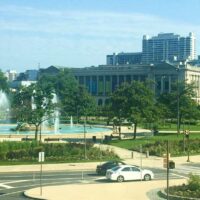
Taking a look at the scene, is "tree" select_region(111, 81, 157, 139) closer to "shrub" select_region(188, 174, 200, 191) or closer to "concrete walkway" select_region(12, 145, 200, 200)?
"concrete walkway" select_region(12, 145, 200, 200)

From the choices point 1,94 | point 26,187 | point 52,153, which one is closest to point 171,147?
point 52,153

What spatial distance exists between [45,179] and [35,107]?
3391 cm

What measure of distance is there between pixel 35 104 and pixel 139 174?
119 ft

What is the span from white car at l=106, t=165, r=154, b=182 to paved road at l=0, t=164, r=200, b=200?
2.79ft

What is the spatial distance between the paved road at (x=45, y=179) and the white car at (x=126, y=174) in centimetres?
85

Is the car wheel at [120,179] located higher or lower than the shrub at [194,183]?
lower

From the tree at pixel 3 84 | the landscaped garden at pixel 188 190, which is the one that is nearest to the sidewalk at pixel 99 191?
the landscaped garden at pixel 188 190

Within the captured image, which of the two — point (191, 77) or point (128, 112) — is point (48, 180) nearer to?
point (128, 112)

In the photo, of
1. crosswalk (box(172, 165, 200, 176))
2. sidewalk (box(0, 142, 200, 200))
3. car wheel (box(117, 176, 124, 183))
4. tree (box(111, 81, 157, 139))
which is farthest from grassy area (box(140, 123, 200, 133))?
car wheel (box(117, 176, 124, 183))

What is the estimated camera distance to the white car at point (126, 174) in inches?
1656

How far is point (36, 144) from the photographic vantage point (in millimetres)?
58156

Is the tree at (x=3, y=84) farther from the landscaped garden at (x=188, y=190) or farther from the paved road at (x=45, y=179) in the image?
the landscaped garden at (x=188, y=190)

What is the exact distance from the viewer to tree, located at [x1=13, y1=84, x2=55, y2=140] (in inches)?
2840

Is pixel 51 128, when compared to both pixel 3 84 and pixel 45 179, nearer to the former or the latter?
pixel 45 179
